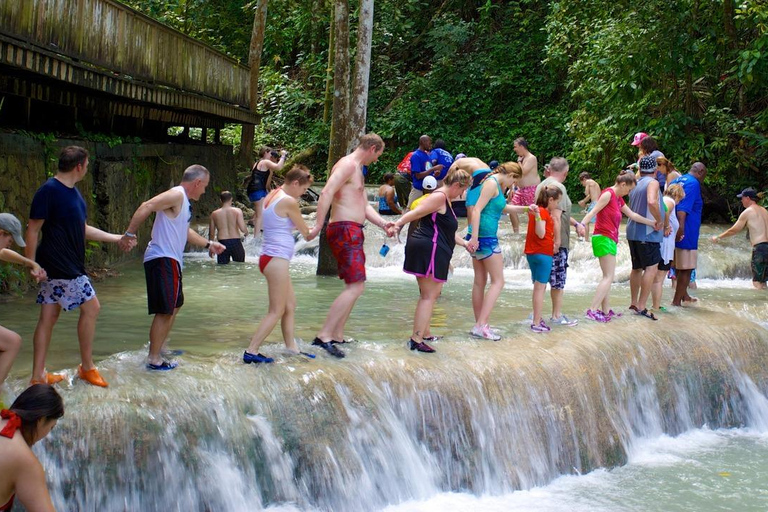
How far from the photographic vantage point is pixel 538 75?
31.2 m

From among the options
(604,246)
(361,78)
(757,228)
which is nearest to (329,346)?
(604,246)

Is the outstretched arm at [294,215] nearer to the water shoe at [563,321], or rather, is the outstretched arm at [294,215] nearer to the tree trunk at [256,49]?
the water shoe at [563,321]

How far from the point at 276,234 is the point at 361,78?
6480 mm

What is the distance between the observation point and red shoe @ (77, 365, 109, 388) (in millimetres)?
6570

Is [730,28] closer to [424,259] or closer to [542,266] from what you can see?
[542,266]

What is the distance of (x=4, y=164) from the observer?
36.2ft

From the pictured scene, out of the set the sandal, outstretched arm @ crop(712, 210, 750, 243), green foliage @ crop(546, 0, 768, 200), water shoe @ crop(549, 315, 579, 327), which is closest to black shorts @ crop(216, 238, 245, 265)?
water shoe @ crop(549, 315, 579, 327)

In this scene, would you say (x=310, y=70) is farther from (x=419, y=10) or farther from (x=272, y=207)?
(x=272, y=207)

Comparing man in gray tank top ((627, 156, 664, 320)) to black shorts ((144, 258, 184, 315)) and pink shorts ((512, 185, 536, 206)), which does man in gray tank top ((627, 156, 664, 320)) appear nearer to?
pink shorts ((512, 185, 536, 206))

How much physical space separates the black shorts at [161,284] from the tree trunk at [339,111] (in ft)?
22.9

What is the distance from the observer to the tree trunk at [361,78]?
44.1 feet

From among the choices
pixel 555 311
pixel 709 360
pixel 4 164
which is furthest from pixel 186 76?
pixel 709 360

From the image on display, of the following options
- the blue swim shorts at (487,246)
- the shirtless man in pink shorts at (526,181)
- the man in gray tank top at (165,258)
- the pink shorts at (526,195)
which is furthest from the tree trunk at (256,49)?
the man in gray tank top at (165,258)

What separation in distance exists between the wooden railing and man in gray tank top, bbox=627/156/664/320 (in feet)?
22.5
